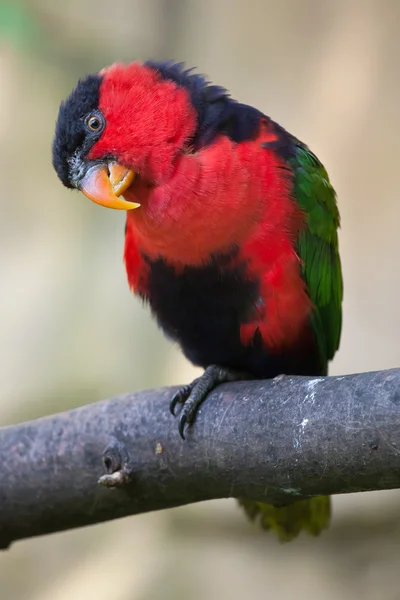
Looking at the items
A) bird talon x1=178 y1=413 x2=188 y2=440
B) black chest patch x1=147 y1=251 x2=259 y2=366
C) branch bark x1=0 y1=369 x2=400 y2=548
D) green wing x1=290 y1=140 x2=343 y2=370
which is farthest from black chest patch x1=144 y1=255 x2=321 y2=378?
bird talon x1=178 y1=413 x2=188 y2=440

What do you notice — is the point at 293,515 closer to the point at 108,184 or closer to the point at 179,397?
the point at 179,397

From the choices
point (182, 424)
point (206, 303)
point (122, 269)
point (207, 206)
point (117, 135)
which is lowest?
point (182, 424)

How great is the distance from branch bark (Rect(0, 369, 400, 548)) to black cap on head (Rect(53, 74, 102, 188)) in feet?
2.59

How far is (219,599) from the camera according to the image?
3689mm

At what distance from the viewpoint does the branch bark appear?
5.29 feet

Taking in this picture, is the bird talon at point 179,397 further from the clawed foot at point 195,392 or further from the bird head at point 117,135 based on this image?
the bird head at point 117,135

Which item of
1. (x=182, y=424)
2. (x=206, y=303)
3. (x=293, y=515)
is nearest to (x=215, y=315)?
(x=206, y=303)

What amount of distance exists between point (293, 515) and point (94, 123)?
4.89 feet

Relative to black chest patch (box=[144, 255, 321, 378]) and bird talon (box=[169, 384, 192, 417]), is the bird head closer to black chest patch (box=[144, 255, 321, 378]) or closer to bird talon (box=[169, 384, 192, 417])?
black chest patch (box=[144, 255, 321, 378])

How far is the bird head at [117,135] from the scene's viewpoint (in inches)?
82.9

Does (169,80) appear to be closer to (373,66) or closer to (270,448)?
(270,448)

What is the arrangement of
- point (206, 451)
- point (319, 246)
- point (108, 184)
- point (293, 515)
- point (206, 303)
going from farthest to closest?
1. point (293, 515)
2. point (319, 246)
3. point (206, 303)
4. point (108, 184)
5. point (206, 451)

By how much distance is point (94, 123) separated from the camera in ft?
6.93

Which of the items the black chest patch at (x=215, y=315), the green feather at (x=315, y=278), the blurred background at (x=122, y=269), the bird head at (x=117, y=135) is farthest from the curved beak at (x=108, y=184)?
the blurred background at (x=122, y=269)
